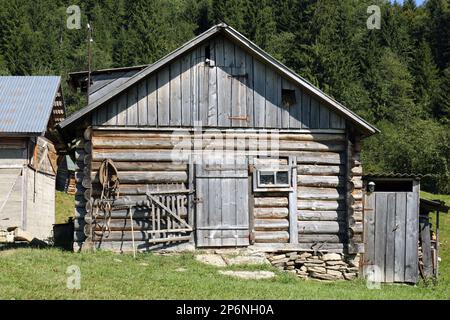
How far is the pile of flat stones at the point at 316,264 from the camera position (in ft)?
56.9

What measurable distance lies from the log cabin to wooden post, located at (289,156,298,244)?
28mm

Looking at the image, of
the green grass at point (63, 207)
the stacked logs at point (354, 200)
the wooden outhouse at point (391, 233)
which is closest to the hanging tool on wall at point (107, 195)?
the stacked logs at point (354, 200)

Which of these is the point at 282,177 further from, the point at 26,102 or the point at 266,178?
the point at 26,102

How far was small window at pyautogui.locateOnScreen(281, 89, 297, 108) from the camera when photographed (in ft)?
58.3

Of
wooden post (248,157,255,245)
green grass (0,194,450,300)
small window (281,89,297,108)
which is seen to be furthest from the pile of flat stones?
small window (281,89,297,108)

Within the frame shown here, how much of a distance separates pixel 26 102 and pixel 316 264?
1460 centimetres

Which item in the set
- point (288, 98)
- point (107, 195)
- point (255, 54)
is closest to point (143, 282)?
point (107, 195)

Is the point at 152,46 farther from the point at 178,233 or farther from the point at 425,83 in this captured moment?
the point at 178,233

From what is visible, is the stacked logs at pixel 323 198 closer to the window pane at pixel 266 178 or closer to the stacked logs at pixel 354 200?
the stacked logs at pixel 354 200

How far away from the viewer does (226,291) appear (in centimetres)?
1201

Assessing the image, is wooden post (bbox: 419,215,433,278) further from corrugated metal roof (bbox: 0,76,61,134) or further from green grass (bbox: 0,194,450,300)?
corrugated metal roof (bbox: 0,76,61,134)

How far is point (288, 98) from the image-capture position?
17875mm

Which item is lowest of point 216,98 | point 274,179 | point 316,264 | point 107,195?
point 316,264

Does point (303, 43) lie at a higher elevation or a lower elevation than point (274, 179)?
higher
